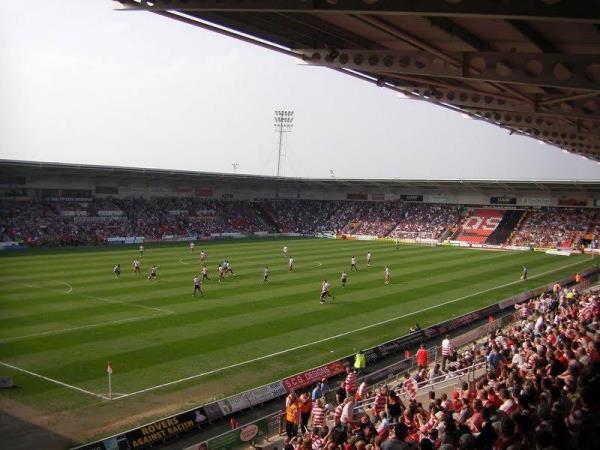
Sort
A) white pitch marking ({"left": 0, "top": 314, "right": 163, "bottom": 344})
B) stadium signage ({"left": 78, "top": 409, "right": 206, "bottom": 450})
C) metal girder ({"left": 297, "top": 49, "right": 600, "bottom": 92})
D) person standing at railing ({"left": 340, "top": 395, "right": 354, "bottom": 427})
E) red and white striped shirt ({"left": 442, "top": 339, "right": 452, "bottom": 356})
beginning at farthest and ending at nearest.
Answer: white pitch marking ({"left": 0, "top": 314, "right": 163, "bottom": 344}) < red and white striped shirt ({"left": 442, "top": 339, "right": 452, "bottom": 356}) < stadium signage ({"left": 78, "top": 409, "right": 206, "bottom": 450}) < person standing at railing ({"left": 340, "top": 395, "right": 354, "bottom": 427}) < metal girder ({"left": 297, "top": 49, "right": 600, "bottom": 92})

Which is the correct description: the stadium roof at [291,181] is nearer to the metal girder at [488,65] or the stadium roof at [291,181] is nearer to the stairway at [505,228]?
the stairway at [505,228]

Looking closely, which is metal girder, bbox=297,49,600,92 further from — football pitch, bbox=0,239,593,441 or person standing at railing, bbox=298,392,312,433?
football pitch, bbox=0,239,593,441

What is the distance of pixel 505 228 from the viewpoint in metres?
70.4

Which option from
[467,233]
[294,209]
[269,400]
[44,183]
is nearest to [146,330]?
[269,400]

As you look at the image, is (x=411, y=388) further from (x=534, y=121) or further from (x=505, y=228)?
(x=505, y=228)

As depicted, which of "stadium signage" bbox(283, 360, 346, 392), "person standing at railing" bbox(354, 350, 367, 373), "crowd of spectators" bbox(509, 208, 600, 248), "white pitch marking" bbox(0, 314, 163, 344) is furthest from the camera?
"crowd of spectators" bbox(509, 208, 600, 248)

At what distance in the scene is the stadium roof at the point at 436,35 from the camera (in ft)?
22.1

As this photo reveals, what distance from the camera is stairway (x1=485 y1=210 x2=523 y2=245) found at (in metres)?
68.2

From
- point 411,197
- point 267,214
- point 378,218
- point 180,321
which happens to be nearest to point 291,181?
point 267,214

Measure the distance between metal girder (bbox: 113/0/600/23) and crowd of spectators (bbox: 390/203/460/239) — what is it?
220 ft

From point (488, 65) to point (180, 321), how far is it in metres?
19.1

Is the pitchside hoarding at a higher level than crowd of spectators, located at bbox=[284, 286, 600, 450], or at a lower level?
lower

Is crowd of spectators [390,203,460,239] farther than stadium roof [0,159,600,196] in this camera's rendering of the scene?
Yes

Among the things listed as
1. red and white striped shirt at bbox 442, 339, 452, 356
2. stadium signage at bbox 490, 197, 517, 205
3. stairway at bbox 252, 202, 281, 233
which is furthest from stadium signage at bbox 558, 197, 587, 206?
→ red and white striped shirt at bbox 442, 339, 452, 356
